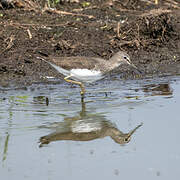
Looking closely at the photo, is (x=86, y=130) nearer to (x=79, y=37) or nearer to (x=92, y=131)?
(x=92, y=131)

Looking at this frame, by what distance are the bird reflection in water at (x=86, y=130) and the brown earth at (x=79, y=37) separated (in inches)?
95.2

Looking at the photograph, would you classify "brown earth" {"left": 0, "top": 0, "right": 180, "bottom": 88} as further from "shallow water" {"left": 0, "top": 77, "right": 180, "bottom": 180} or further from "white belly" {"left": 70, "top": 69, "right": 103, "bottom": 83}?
"white belly" {"left": 70, "top": 69, "right": 103, "bottom": 83}

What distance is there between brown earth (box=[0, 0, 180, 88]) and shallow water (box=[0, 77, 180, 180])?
34.9 inches

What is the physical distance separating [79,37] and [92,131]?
15.8 ft

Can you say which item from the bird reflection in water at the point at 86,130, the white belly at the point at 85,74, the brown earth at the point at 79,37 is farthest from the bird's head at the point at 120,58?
the bird reflection in water at the point at 86,130

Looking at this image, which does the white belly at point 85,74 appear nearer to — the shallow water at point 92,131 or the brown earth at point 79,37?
the shallow water at point 92,131

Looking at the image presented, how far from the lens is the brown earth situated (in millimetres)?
10466

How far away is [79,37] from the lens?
11508mm

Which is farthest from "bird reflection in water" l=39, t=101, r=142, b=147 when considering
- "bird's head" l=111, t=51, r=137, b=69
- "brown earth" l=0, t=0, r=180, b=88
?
"brown earth" l=0, t=0, r=180, b=88

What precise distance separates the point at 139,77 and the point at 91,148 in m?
4.45

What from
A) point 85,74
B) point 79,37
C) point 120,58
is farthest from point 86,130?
point 79,37

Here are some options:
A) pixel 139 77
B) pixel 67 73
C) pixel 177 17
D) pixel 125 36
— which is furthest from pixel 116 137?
pixel 177 17

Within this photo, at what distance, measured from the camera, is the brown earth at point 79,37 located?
34.3ft

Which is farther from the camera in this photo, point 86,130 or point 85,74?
point 85,74
